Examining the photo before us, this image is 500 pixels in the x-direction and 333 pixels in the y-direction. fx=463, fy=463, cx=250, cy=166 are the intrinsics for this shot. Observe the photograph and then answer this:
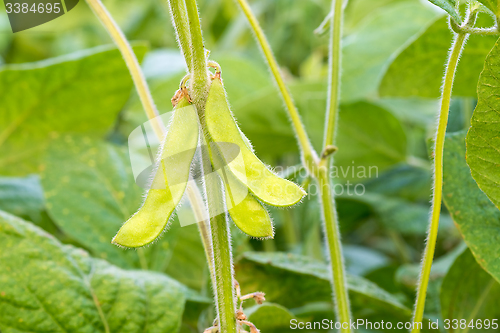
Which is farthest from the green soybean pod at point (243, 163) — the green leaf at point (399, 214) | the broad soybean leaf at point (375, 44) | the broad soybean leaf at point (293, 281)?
the green leaf at point (399, 214)

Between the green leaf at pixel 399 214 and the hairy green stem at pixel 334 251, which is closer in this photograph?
the hairy green stem at pixel 334 251

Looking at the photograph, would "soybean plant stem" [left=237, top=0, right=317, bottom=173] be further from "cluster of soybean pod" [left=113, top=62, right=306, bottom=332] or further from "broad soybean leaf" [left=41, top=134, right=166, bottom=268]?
"broad soybean leaf" [left=41, top=134, right=166, bottom=268]

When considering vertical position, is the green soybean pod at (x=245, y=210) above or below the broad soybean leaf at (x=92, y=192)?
below

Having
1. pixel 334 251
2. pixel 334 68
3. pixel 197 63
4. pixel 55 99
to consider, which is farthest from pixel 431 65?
pixel 55 99

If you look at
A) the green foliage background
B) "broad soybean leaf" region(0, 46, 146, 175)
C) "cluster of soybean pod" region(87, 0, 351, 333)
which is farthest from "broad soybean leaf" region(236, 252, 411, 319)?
"broad soybean leaf" region(0, 46, 146, 175)

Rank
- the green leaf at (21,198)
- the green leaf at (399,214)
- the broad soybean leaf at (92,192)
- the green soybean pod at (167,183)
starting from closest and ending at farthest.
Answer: the green soybean pod at (167,183) < the broad soybean leaf at (92,192) < the green leaf at (21,198) < the green leaf at (399,214)

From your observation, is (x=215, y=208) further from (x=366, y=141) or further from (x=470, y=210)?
(x=366, y=141)

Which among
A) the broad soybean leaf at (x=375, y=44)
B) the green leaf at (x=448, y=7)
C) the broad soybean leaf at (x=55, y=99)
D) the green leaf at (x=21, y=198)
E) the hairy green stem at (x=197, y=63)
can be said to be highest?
the broad soybean leaf at (x=375, y=44)

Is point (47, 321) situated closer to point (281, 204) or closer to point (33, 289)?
point (33, 289)

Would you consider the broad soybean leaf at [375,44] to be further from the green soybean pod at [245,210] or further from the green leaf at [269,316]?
the green soybean pod at [245,210]
